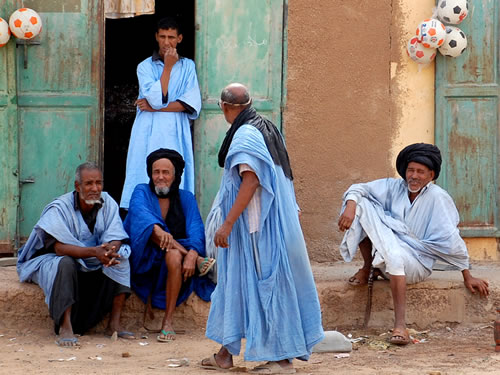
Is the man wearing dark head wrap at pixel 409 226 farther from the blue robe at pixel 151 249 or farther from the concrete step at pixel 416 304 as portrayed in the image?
the blue robe at pixel 151 249

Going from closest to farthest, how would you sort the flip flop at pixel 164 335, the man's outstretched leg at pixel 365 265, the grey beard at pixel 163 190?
the flip flop at pixel 164 335
the grey beard at pixel 163 190
the man's outstretched leg at pixel 365 265

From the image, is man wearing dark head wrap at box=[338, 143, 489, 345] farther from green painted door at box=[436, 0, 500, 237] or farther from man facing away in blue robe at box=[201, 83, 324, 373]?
man facing away in blue robe at box=[201, 83, 324, 373]

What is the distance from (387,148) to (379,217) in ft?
4.12

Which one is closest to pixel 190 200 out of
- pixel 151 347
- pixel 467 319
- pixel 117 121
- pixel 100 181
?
pixel 100 181

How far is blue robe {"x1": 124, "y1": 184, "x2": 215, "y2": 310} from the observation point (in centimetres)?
706

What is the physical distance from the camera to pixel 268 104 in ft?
26.7

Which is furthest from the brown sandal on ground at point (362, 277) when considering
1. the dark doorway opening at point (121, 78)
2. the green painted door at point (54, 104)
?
the dark doorway opening at point (121, 78)

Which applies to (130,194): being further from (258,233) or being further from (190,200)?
(258,233)

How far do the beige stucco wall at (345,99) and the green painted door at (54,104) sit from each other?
1581 millimetres

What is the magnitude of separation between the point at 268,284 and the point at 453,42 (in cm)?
329

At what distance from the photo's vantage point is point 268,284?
5719mm

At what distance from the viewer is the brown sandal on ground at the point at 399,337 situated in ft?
22.0

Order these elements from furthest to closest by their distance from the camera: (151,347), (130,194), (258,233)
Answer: (130,194)
(151,347)
(258,233)

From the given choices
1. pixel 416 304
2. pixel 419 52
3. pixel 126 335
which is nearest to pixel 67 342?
pixel 126 335
